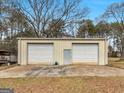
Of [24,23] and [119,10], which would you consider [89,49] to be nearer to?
[24,23]

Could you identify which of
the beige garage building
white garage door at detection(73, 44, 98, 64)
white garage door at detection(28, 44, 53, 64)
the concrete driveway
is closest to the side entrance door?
the beige garage building

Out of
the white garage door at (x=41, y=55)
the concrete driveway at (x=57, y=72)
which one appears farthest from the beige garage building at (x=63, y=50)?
the concrete driveway at (x=57, y=72)

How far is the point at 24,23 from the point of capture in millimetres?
48438

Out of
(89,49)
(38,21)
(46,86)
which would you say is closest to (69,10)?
(38,21)

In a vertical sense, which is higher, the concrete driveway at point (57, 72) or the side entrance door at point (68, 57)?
the side entrance door at point (68, 57)

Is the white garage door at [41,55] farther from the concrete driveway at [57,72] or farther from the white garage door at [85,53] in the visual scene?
the concrete driveway at [57,72]

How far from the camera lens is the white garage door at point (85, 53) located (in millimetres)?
32656

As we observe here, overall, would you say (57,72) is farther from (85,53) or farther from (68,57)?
(85,53)

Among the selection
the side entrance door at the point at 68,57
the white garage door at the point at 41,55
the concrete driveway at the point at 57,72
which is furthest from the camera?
the white garage door at the point at 41,55

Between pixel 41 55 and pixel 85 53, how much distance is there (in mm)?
4734

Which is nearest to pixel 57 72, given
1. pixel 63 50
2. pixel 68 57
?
pixel 68 57

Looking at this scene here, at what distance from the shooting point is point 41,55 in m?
32.8

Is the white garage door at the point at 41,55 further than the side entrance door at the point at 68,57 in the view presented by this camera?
Yes

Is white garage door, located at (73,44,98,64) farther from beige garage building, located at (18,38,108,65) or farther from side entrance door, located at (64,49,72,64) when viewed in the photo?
side entrance door, located at (64,49,72,64)
